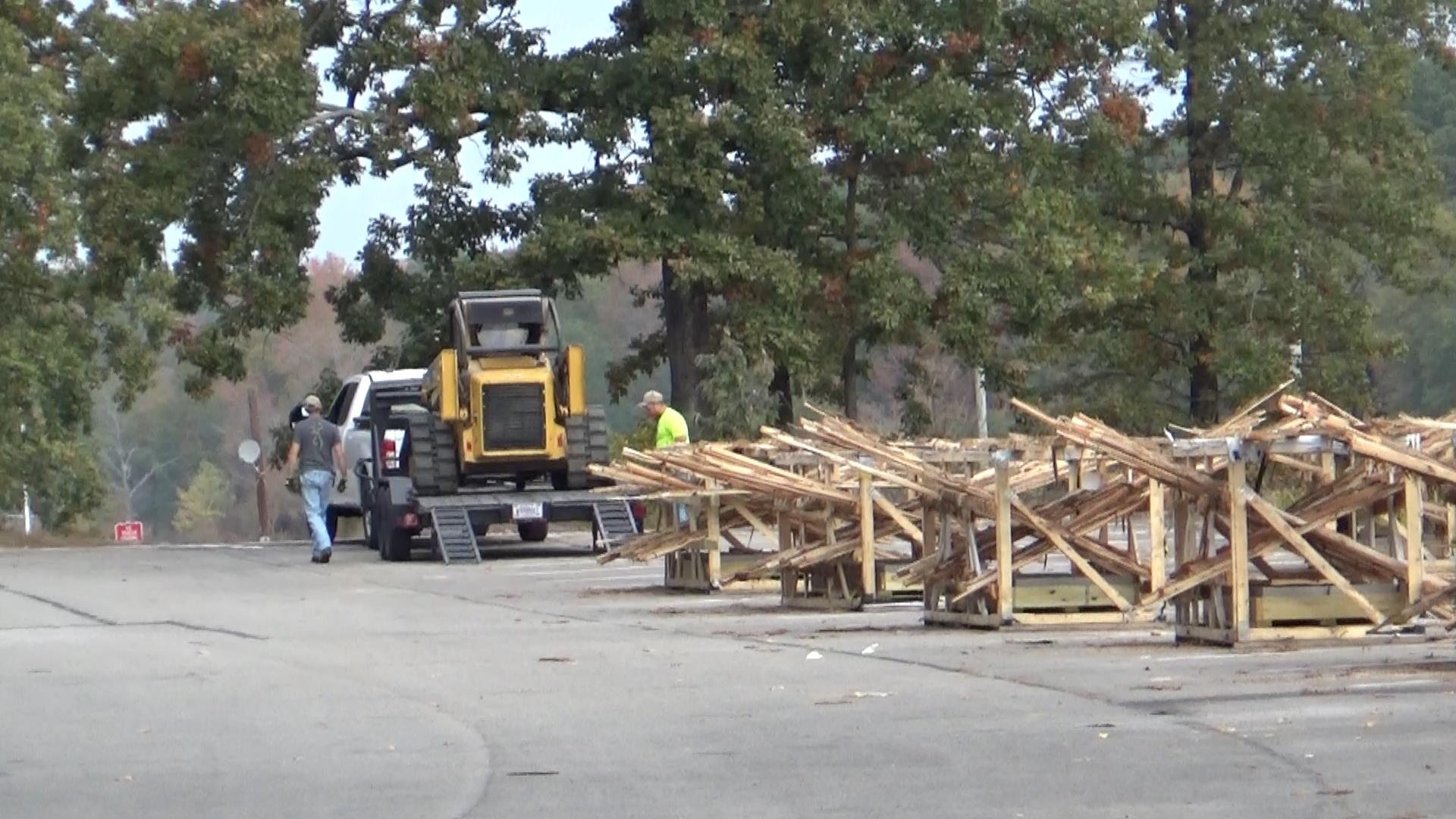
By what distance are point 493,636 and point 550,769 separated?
708 centimetres

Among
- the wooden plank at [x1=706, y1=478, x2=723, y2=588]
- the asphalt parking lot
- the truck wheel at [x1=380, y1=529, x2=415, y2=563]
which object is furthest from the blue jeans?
the asphalt parking lot

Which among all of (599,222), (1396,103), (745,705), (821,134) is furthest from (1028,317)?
(745,705)

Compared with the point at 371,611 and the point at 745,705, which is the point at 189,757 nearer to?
the point at 745,705

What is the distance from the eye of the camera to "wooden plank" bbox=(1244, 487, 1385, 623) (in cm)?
1473

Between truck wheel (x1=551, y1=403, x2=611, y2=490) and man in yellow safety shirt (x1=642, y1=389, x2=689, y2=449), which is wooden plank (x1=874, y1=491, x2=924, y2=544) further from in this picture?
truck wheel (x1=551, y1=403, x2=611, y2=490)

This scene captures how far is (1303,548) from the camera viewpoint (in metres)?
14.8

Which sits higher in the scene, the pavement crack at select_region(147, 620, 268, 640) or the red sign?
the red sign

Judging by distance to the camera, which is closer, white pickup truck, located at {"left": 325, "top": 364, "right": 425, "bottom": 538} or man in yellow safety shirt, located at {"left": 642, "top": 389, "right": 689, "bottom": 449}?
man in yellow safety shirt, located at {"left": 642, "top": 389, "right": 689, "bottom": 449}

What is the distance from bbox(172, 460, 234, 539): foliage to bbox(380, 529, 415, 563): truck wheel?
7799 centimetres

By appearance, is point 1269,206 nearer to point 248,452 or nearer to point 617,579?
point 248,452

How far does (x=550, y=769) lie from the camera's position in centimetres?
1034

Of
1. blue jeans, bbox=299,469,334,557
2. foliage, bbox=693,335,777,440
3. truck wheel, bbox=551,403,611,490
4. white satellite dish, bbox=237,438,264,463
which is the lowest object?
blue jeans, bbox=299,469,334,557

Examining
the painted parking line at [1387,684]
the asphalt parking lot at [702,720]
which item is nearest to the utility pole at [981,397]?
the asphalt parking lot at [702,720]

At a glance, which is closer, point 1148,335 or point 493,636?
point 493,636
